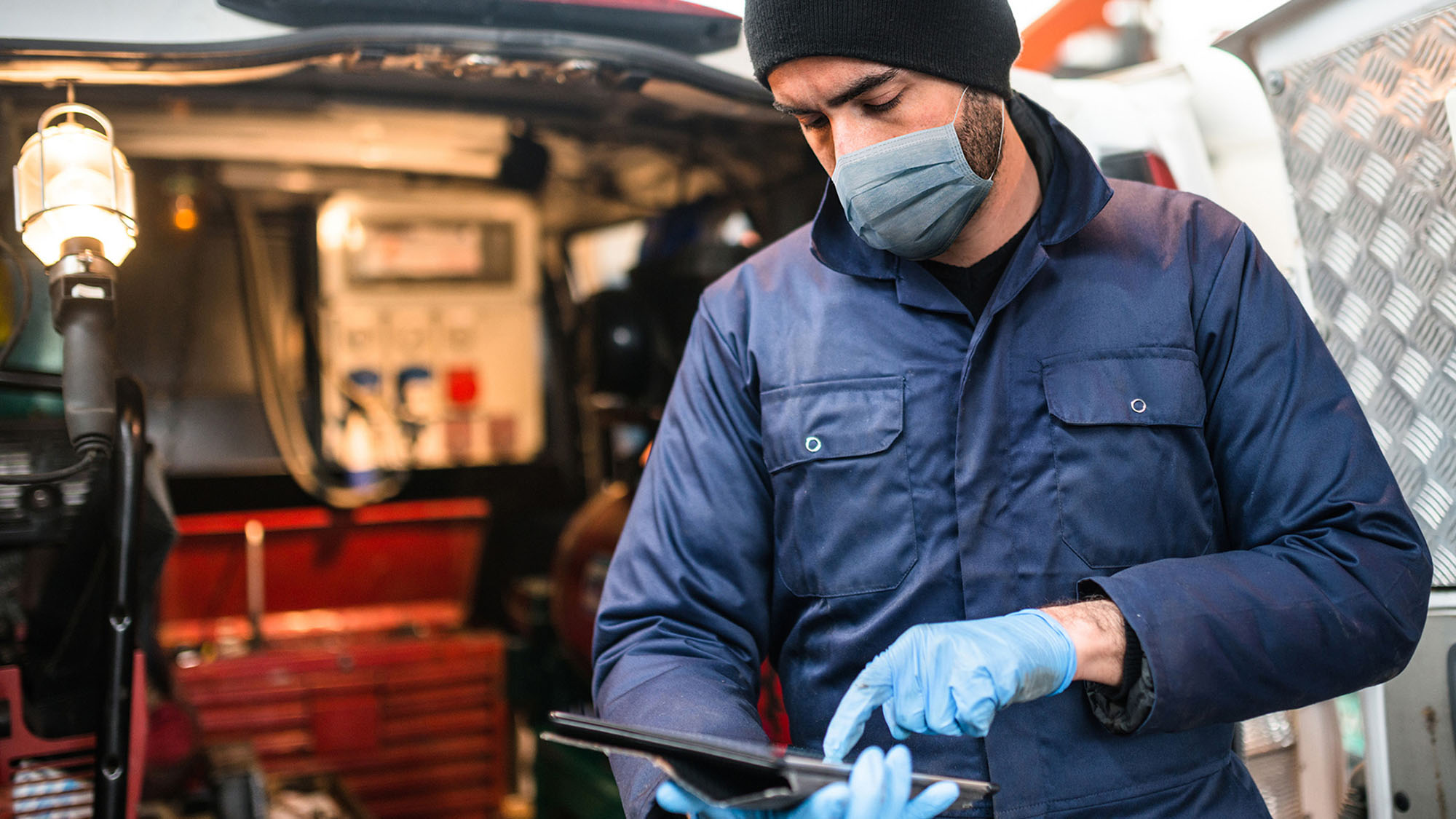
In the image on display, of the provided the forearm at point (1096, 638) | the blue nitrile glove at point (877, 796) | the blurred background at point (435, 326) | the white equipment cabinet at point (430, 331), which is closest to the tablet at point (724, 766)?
the blue nitrile glove at point (877, 796)

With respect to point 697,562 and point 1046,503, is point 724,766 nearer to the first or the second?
point 697,562

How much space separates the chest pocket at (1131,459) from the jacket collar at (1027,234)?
19 centimetres

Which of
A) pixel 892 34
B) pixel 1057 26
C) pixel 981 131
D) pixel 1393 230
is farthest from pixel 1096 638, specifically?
pixel 1057 26

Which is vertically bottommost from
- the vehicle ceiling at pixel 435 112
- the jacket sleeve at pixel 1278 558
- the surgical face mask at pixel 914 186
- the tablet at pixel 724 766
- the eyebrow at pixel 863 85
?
the tablet at pixel 724 766

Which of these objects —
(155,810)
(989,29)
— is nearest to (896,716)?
(989,29)

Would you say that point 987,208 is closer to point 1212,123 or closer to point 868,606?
point 868,606

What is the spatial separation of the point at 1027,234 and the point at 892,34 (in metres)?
0.33

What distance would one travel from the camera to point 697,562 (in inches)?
58.2

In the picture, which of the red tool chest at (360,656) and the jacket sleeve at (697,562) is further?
the red tool chest at (360,656)

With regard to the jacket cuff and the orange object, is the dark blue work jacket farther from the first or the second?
the orange object

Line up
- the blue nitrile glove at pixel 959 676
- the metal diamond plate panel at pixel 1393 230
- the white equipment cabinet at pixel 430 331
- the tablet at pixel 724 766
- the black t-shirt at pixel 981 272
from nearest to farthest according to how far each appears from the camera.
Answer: the tablet at pixel 724 766, the blue nitrile glove at pixel 959 676, the black t-shirt at pixel 981 272, the metal diamond plate panel at pixel 1393 230, the white equipment cabinet at pixel 430 331

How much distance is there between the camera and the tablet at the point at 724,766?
93cm

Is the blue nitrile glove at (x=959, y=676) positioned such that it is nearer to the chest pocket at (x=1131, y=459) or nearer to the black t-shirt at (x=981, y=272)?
the chest pocket at (x=1131, y=459)

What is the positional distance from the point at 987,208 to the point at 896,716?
28.5 inches
